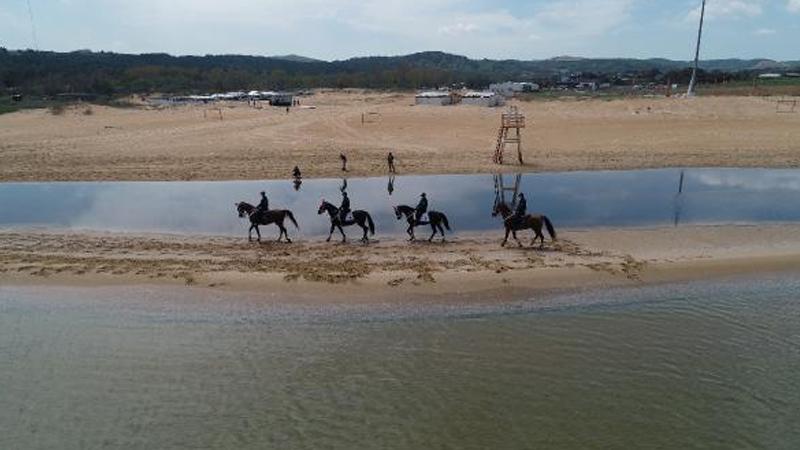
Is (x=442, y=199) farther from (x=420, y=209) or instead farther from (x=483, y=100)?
(x=483, y=100)

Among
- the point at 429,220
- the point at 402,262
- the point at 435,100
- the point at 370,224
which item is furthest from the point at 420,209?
the point at 435,100

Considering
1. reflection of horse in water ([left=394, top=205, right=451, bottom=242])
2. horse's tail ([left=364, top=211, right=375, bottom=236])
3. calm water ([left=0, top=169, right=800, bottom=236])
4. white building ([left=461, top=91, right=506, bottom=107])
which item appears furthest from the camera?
white building ([left=461, top=91, right=506, bottom=107])

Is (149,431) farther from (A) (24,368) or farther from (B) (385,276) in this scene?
(B) (385,276)

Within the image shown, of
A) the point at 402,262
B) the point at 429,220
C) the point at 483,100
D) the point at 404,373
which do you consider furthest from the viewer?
the point at 483,100

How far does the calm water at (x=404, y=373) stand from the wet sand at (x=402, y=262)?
3.31ft

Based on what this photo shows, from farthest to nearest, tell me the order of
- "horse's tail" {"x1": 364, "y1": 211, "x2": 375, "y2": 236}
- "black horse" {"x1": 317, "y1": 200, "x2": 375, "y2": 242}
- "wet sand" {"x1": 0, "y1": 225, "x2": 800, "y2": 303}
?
"horse's tail" {"x1": 364, "y1": 211, "x2": 375, "y2": 236}
"black horse" {"x1": 317, "y1": 200, "x2": 375, "y2": 242}
"wet sand" {"x1": 0, "y1": 225, "x2": 800, "y2": 303}

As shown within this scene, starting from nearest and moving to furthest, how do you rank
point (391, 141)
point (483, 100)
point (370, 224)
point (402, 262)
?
1. point (402, 262)
2. point (370, 224)
3. point (391, 141)
4. point (483, 100)

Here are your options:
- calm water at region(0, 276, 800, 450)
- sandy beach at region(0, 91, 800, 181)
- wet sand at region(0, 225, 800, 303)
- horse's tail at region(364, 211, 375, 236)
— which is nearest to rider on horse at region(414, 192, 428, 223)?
wet sand at region(0, 225, 800, 303)

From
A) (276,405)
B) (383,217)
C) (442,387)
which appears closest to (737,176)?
(383,217)

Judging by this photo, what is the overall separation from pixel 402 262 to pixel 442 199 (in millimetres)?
9339

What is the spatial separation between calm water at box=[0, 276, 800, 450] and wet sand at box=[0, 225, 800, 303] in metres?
1.01

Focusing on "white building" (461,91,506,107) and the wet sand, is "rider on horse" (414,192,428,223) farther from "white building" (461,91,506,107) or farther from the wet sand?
"white building" (461,91,506,107)

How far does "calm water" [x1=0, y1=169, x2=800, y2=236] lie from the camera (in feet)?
80.3

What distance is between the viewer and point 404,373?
1284 centimetres
